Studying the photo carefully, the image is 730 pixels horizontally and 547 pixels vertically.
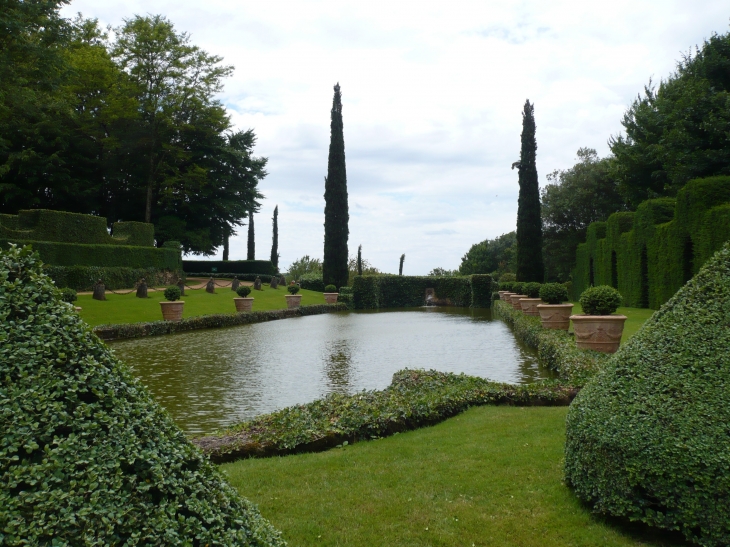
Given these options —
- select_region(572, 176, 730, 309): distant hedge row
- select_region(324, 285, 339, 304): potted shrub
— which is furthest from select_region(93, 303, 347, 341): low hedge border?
select_region(572, 176, 730, 309): distant hedge row

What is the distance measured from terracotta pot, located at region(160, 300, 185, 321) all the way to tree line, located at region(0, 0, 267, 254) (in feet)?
59.6

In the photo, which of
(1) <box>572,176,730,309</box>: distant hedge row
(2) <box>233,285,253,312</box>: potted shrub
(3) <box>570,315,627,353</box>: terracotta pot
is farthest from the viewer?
(2) <box>233,285,253,312</box>: potted shrub

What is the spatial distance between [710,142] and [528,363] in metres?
15.6

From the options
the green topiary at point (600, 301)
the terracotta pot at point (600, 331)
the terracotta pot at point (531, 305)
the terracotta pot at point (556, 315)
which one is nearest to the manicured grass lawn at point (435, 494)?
the terracotta pot at point (600, 331)

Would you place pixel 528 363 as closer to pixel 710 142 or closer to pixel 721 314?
pixel 721 314

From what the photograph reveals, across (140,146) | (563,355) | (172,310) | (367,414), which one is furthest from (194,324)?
(140,146)

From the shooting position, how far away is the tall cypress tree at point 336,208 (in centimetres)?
3541

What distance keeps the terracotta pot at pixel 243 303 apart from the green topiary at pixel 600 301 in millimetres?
17094

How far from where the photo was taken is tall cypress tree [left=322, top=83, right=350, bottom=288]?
35.4 metres

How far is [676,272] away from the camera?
54.3ft

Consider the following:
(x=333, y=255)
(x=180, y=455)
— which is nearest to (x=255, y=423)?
(x=180, y=455)

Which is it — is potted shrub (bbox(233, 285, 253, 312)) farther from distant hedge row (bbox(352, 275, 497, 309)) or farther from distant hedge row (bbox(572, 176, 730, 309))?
distant hedge row (bbox(572, 176, 730, 309))

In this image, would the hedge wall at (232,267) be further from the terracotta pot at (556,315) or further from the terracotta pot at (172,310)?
the terracotta pot at (556,315)

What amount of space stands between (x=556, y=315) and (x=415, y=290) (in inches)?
983
